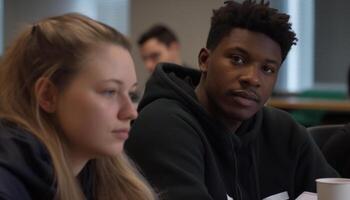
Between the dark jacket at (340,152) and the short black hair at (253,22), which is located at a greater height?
the short black hair at (253,22)

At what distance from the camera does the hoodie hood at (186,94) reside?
1648 mm

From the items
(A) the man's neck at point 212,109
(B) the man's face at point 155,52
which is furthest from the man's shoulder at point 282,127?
(B) the man's face at point 155,52

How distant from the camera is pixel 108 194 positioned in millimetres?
1385

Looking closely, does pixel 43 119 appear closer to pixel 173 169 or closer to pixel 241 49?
pixel 173 169

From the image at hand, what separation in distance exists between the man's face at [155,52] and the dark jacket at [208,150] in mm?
3128

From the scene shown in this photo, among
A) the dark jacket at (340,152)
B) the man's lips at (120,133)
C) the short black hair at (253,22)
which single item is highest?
the short black hair at (253,22)

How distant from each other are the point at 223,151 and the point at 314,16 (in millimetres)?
5276

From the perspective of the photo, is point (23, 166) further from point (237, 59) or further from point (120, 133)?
point (237, 59)

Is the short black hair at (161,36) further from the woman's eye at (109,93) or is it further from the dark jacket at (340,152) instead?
the woman's eye at (109,93)

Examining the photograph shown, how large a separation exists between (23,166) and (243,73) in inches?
27.8

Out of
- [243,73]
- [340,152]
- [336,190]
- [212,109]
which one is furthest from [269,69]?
[340,152]

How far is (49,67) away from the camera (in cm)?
119

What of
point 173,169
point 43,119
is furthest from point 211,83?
point 43,119

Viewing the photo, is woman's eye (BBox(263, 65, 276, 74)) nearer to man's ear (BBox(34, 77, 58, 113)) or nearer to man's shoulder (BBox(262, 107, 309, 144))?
man's shoulder (BBox(262, 107, 309, 144))
